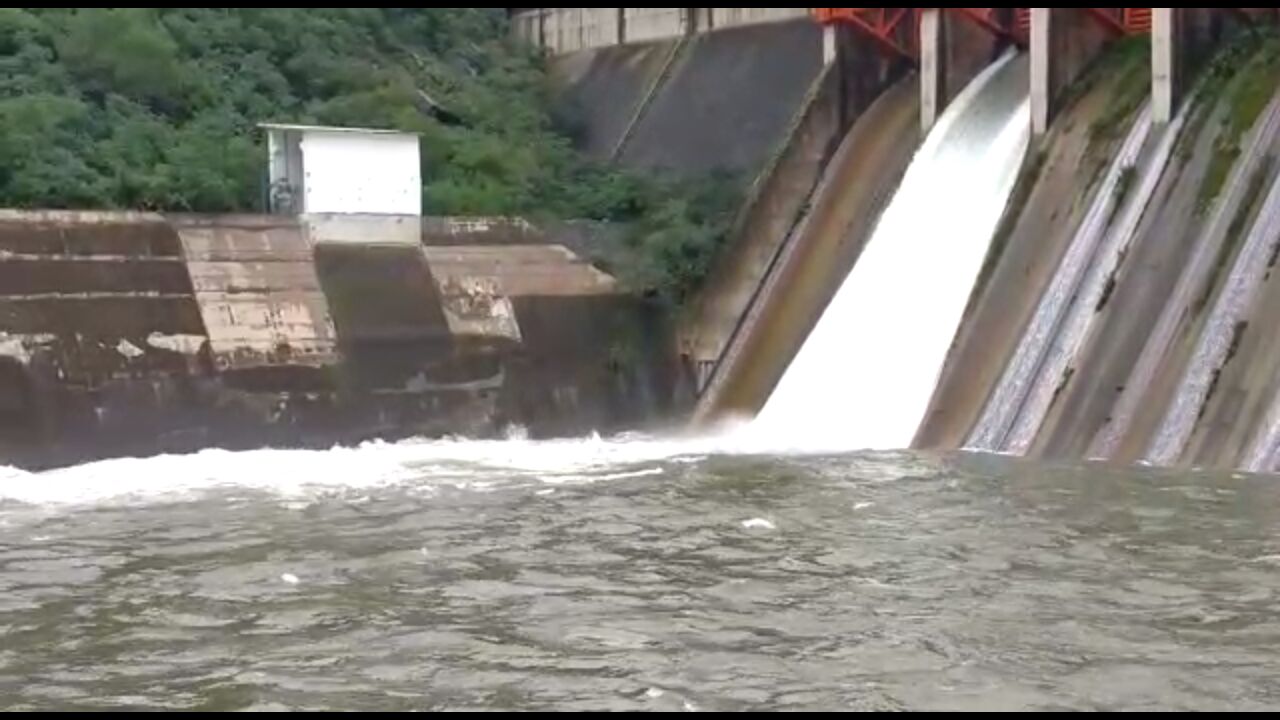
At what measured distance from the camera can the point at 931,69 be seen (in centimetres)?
2236

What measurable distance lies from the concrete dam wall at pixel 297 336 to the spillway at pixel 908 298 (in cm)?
303

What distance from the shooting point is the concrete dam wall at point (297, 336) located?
60.4 feet

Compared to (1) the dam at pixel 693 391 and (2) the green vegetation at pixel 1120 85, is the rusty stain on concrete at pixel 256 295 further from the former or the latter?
(2) the green vegetation at pixel 1120 85

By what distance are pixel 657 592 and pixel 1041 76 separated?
41.5 feet

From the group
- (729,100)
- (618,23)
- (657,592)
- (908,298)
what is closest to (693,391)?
(908,298)

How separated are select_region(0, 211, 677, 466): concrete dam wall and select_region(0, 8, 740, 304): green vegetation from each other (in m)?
0.87

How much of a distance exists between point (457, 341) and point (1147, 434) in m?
9.31

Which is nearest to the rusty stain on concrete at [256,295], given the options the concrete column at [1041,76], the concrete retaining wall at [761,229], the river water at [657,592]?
the river water at [657,592]

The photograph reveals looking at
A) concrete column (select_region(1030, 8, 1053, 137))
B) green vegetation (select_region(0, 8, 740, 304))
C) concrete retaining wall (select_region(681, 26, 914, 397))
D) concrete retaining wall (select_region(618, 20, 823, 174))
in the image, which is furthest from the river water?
concrete retaining wall (select_region(618, 20, 823, 174))

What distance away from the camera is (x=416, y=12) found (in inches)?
1212

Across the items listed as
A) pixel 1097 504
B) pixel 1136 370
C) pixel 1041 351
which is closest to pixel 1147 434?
pixel 1136 370

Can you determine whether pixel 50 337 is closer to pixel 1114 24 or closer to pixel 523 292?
pixel 523 292

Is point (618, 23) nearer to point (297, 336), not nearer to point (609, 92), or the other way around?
point (609, 92)

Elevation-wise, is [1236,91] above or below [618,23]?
below
